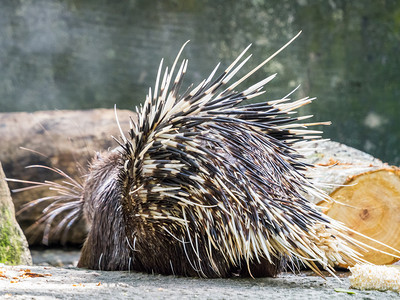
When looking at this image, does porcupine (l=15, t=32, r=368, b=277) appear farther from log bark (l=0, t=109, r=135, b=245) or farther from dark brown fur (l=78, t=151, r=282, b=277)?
log bark (l=0, t=109, r=135, b=245)

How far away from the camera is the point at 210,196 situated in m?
2.31

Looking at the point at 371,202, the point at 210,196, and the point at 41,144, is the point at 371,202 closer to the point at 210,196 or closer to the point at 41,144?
the point at 210,196

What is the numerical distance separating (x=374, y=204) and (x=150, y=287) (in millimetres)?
1722

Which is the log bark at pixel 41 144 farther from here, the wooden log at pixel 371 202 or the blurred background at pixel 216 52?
the wooden log at pixel 371 202

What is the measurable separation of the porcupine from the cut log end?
0.66 meters

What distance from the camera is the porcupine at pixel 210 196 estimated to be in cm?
230

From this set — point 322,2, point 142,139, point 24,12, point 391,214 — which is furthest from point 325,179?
point 24,12

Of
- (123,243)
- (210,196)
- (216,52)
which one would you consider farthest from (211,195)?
(216,52)

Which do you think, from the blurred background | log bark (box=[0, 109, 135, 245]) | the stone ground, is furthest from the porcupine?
the blurred background

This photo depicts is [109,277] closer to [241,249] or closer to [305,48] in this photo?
[241,249]

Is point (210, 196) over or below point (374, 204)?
below

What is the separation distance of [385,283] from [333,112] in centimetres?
420

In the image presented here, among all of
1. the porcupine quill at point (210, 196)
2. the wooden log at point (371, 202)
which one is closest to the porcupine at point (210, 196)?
the porcupine quill at point (210, 196)

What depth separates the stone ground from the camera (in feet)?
5.99
